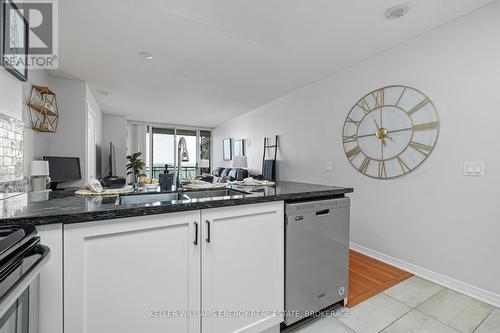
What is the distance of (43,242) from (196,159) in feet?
23.6

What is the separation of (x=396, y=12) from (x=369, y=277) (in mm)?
2464

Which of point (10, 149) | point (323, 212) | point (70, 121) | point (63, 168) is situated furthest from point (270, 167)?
point (10, 149)

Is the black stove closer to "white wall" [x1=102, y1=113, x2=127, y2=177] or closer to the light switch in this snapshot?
the light switch

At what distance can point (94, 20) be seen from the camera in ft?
6.50

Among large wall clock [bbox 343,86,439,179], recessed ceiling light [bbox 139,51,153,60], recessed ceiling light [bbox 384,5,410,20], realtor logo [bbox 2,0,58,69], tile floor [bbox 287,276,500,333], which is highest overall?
recessed ceiling light [bbox 384,5,410,20]

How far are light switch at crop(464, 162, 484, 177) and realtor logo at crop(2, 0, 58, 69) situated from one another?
3745 millimetres

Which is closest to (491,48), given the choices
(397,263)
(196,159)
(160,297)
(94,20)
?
(397,263)

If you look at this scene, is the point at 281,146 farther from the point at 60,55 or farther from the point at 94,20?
the point at 60,55

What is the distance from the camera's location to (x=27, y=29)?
182 cm

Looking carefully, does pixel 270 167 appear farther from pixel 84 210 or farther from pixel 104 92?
pixel 84 210

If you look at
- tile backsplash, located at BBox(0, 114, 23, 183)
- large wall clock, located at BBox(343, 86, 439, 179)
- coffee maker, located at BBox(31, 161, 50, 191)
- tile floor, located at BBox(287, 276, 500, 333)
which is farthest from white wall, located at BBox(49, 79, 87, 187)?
large wall clock, located at BBox(343, 86, 439, 179)

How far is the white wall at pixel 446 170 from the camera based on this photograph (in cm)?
177

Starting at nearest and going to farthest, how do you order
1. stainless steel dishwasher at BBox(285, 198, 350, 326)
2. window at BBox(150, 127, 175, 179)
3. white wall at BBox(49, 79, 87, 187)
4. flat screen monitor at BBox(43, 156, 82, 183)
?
stainless steel dishwasher at BBox(285, 198, 350, 326) < flat screen monitor at BBox(43, 156, 82, 183) < white wall at BBox(49, 79, 87, 187) < window at BBox(150, 127, 175, 179)

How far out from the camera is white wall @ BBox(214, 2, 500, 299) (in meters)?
1.77
